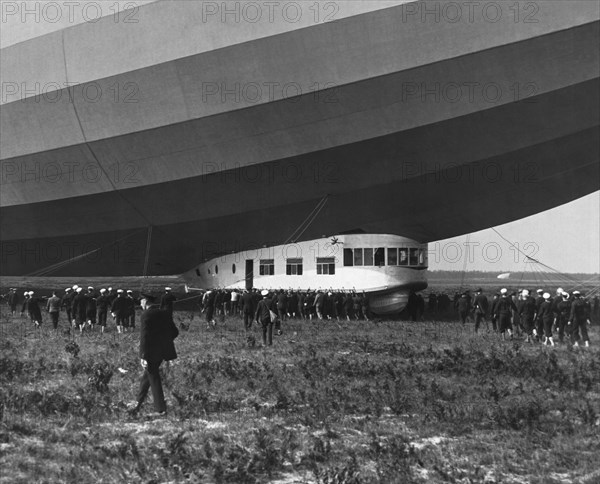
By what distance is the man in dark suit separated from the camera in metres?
7.16

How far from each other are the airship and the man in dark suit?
343 inches

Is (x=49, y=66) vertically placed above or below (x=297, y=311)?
above

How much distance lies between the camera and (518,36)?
1359 centimetres

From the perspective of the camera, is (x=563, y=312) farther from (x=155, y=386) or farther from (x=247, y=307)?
(x=155, y=386)

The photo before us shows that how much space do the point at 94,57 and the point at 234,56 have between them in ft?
12.8

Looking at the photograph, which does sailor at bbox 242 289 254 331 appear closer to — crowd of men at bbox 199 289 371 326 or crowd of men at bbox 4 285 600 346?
crowd of men at bbox 4 285 600 346

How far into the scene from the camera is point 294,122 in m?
15.4

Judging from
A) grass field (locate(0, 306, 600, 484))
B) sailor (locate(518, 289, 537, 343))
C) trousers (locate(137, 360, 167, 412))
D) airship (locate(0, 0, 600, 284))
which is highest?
airship (locate(0, 0, 600, 284))

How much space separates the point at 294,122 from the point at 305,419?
959cm

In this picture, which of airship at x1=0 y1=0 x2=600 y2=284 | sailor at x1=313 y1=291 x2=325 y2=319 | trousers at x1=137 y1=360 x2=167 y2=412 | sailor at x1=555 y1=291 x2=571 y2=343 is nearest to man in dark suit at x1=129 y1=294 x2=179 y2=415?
trousers at x1=137 y1=360 x2=167 y2=412

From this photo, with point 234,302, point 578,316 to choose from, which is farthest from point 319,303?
point 578,316

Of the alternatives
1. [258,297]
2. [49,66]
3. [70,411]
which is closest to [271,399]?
[70,411]

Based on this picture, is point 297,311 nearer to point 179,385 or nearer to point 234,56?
point 234,56

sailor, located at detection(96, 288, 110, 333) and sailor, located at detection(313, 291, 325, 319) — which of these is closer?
sailor, located at detection(96, 288, 110, 333)
